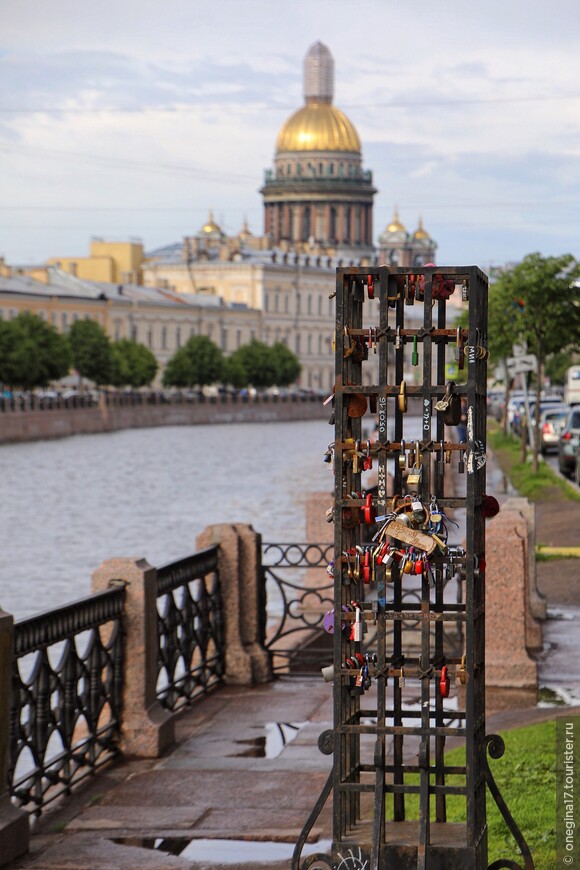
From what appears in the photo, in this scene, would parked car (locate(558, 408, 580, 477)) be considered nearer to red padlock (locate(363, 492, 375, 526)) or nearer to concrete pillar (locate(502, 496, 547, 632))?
concrete pillar (locate(502, 496, 547, 632))

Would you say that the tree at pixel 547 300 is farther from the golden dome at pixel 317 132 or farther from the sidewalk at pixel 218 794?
the golden dome at pixel 317 132

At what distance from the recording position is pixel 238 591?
10.3 m

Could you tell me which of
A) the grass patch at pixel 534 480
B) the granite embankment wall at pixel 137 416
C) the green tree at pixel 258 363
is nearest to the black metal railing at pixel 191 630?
the grass patch at pixel 534 480

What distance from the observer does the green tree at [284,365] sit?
134 m

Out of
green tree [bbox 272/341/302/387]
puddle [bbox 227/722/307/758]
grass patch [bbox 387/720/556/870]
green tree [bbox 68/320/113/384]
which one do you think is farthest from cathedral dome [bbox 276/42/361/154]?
grass patch [bbox 387/720/556/870]

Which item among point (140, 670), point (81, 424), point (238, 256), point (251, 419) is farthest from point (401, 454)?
point (238, 256)

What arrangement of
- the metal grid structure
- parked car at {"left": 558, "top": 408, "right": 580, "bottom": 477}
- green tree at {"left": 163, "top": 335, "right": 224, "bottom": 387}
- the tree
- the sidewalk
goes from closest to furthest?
the metal grid structure → the sidewalk → parked car at {"left": 558, "top": 408, "right": 580, "bottom": 477} → the tree → green tree at {"left": 163, "top": 335, "right": 224, "bottom": 387}

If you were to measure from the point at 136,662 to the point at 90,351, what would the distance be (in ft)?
310

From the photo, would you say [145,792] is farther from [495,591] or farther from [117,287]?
[117,287]

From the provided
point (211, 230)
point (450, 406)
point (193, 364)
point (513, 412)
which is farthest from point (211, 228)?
point (450, 406)

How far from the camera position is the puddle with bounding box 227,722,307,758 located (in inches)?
325

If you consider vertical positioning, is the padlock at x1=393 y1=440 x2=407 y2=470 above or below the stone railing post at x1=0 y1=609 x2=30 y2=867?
above

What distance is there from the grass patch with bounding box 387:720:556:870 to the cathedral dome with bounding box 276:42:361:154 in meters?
169

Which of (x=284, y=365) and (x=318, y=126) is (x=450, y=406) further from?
(x=318, y=126)
